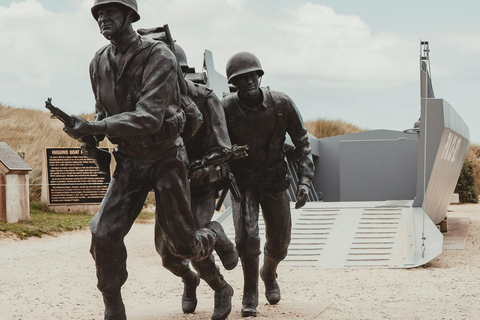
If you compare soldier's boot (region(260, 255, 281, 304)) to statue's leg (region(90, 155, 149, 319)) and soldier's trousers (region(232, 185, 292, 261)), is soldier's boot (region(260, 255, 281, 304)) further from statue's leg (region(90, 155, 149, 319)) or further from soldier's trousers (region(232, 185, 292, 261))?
statue's leg (region(90, 155, 149, 319))

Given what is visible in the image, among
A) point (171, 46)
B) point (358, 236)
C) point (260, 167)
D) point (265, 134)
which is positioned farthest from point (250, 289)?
point (358, 236)

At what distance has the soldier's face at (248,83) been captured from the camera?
621 cm

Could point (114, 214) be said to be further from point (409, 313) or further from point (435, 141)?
point (435, 141)

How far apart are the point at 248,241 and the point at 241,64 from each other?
155 cm

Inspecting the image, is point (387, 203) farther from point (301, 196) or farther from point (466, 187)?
point (466, 187)

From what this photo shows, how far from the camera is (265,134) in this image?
21.0 feet

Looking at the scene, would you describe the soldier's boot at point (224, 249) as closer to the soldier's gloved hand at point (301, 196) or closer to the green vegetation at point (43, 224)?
the soldier's gloved hand at point (301, 196)

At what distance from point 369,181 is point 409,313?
39.5ft

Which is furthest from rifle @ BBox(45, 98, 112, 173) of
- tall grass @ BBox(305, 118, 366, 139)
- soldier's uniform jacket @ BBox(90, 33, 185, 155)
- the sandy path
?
tall grass @ BBox(305, 118, 366, 139)

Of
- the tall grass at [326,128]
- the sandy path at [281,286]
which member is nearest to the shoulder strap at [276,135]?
the sandy path at [281,286]

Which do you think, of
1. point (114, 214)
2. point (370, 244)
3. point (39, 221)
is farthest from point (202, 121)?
point (39, 221)

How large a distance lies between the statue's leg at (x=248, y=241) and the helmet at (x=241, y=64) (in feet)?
3.50

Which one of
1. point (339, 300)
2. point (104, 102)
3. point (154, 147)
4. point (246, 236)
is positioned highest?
point (104, 102)

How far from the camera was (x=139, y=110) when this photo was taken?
4684mm
